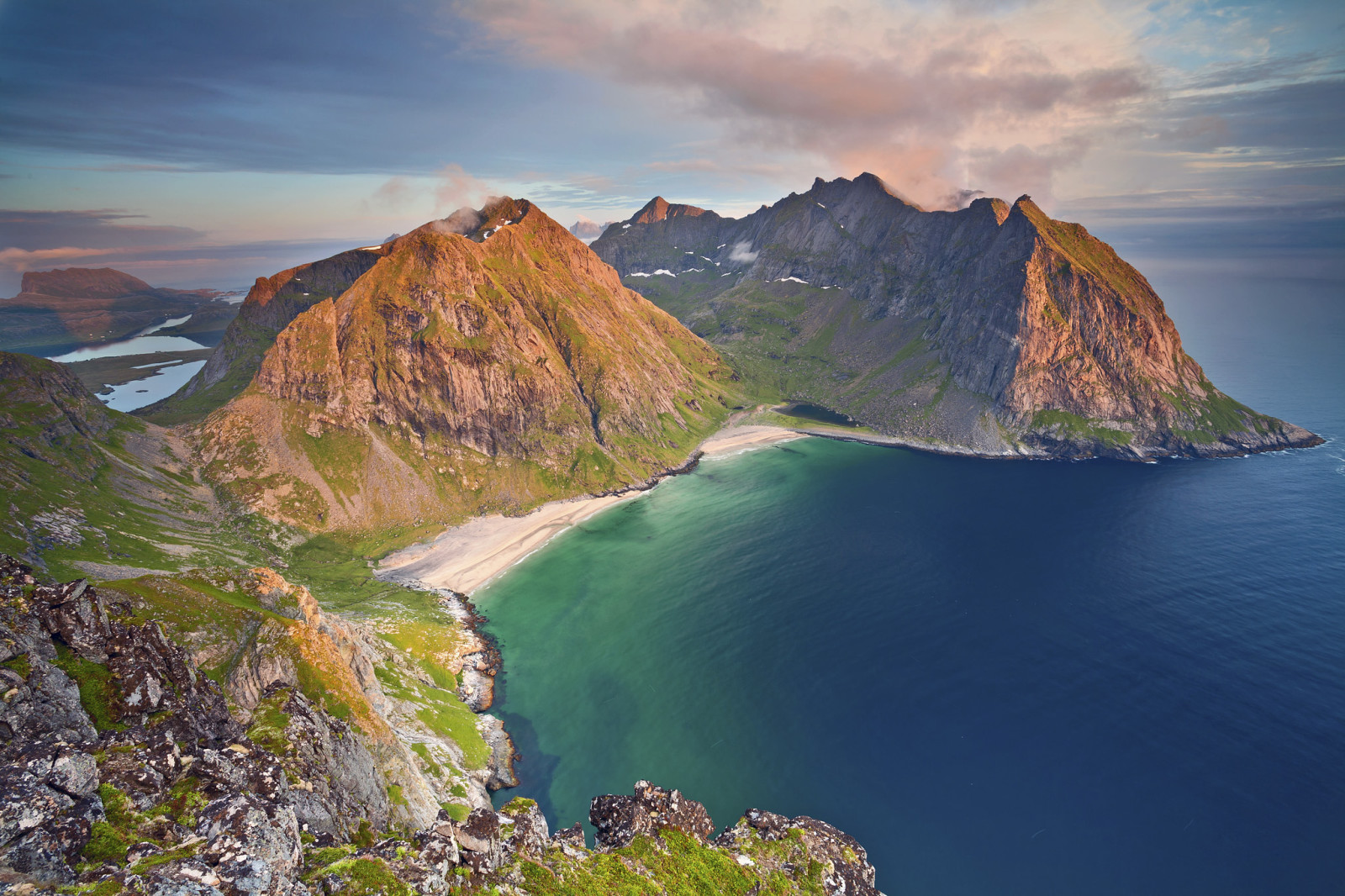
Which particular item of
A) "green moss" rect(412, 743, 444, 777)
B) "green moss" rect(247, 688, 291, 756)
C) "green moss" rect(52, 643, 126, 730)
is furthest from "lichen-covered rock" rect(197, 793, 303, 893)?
"green moss" rect(412, 743, 444, 777)

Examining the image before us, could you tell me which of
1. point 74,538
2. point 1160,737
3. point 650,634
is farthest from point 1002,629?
point 74,538

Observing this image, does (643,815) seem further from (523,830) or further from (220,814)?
(220,814)

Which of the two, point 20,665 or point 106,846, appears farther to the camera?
point 20,665

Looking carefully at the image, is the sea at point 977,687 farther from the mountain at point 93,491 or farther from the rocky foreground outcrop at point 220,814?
the mountain at point 93,491

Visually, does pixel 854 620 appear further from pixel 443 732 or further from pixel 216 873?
pixel 216 873

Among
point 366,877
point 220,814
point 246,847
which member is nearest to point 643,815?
point 366,877

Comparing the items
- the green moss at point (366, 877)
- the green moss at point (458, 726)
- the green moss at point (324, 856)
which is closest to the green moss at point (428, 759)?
the green moss at point (458, 726)
